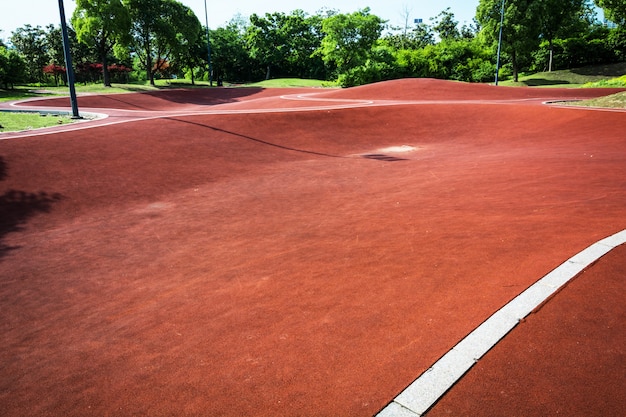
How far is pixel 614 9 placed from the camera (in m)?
37.3

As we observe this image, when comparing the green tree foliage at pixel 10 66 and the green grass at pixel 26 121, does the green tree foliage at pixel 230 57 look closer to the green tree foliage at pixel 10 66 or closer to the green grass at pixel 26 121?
the green tree foliage at pixel 10 66

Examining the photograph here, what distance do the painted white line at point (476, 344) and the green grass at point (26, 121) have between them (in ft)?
52.5

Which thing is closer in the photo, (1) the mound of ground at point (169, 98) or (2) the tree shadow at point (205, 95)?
(1) the mound of ground at point (169, 98)

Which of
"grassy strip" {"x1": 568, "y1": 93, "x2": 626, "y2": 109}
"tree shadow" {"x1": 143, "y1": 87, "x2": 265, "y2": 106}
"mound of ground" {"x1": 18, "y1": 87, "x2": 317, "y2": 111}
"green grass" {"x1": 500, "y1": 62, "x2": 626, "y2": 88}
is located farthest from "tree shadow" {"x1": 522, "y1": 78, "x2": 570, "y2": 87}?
"tree shadow" {"x1": 143, "y1": 87, "x2": 265, "y2": 106}

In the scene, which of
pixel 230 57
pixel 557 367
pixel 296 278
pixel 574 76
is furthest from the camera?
pixel 230 57

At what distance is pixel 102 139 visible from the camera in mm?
13297

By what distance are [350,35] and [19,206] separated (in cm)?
3323

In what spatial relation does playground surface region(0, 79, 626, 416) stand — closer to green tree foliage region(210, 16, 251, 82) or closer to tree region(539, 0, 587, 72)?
tree region(539, 0, 587, 72)

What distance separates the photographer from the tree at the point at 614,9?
3662 centimetres

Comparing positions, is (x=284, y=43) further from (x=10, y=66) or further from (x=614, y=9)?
(x=614, y=9)

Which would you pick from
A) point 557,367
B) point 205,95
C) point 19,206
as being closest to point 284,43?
point 205,95

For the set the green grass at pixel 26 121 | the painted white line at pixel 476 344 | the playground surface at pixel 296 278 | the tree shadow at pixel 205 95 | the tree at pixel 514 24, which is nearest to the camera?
the painted white line at pixel 476 344

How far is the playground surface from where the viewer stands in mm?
3346

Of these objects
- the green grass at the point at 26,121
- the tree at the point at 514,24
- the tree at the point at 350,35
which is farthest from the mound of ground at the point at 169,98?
the tree at the point at 514,24
